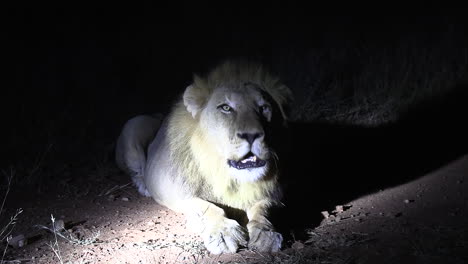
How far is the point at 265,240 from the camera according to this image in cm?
316

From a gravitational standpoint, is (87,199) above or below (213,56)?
below

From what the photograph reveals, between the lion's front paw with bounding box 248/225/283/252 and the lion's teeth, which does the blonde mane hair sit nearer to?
the lion's teeth

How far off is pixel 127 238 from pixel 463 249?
6.86 feet

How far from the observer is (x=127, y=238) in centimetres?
357

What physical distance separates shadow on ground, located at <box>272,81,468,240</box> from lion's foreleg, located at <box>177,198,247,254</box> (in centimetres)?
38

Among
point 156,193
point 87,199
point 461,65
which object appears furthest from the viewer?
point 461,65

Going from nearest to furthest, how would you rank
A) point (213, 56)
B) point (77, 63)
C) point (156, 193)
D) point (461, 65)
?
point (156, 193) → point (461, 65) → point (77, 63) → point (213, 56)

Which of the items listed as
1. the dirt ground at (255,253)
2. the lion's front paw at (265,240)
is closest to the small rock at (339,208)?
the dirt ground at (255,253)

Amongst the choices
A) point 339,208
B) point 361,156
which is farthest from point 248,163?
point 361,156

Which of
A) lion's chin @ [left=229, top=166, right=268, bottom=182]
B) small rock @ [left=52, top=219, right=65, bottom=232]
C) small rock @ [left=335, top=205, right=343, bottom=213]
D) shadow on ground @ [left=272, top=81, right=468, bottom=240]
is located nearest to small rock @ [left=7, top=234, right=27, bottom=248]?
small rock @ [left=52, top=219, right=65, bottom=232]

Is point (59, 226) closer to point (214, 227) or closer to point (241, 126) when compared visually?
point (214, 227)

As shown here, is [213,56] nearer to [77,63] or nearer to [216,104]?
[77,63]

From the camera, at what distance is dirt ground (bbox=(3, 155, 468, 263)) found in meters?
3.00

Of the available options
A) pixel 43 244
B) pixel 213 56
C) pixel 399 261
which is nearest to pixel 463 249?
pixel 399 261
